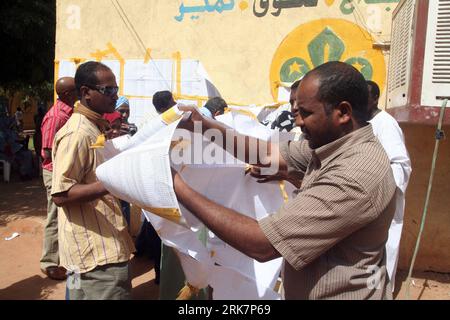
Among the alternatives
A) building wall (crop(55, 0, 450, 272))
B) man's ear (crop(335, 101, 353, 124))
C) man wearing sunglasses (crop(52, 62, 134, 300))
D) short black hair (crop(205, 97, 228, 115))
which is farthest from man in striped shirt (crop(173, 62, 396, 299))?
building wall (crop(55, 0, 450, 272))

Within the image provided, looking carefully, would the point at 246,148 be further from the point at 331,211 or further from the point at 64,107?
the point at 64,107

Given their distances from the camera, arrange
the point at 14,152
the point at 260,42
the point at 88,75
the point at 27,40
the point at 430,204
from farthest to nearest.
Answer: the point at 14,152, the point at 27,40, the point at 260,42, the point at 430,204, the point at 88,75

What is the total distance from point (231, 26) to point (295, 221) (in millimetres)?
3966

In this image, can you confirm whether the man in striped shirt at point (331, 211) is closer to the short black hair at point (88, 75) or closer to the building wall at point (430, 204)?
the short black hair at point (88, 75)

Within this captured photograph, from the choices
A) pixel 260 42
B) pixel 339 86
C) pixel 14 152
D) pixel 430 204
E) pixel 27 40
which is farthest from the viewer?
pixel 14 152

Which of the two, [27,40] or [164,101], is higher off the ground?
[27,40]

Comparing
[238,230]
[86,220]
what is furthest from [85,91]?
[238,230]

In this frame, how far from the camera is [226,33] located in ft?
16.1

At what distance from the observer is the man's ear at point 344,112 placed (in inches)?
57.2

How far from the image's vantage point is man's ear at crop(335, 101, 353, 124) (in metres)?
1.45

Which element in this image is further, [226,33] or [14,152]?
[14,152]

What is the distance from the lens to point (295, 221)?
4.43ft

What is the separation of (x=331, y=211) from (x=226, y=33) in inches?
157
